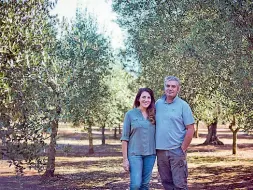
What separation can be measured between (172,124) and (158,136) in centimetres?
31

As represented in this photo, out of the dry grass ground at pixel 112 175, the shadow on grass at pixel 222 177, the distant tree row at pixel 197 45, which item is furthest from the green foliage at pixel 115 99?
the distant tree row at pixel 197 45

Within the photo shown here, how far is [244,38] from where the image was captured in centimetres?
986

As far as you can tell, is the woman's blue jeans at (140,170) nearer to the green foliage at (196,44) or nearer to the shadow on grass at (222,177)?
the green foliage at (196,44)

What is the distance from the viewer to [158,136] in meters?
6.29

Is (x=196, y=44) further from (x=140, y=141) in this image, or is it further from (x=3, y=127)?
(x=3, y=127)

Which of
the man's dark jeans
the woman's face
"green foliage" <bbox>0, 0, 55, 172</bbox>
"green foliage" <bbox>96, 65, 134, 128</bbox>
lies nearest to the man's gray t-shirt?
the man's dark jeans

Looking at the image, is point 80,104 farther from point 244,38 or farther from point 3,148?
point 3,148

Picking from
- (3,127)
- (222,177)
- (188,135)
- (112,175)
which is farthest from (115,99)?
(188,135)

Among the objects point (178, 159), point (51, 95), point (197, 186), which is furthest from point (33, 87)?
point (197, 186)

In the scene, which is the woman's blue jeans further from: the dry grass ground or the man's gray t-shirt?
the dry grass ground

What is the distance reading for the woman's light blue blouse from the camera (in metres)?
6.27

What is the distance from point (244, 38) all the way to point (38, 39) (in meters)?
5.37

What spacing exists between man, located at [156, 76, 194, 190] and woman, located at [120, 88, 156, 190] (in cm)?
13

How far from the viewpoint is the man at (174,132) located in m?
6.22
